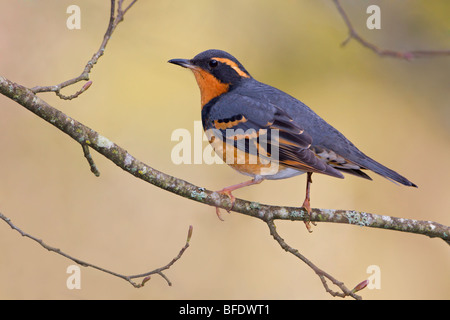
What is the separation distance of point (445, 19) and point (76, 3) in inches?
214

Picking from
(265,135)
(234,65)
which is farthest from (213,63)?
(265,135)

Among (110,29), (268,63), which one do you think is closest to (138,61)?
(268,63)

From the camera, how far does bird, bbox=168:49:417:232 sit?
4977 millimetres

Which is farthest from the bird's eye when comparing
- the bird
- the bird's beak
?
the bird's beak

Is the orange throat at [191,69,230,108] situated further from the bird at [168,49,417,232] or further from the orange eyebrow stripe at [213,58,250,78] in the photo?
the orange eyebrow stripe at [213,58,250,78]

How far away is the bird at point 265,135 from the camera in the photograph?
16.3ft

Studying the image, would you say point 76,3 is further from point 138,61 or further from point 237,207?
point 237,207

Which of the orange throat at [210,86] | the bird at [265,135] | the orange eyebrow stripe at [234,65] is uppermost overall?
the orange eyebrow stripe at [234,65]

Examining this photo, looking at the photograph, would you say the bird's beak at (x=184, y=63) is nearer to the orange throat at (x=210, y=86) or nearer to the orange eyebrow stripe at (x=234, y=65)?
the orange throat at (x=210, y=86)

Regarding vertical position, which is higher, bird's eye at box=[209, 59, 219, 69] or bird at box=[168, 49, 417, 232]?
bird's eye at box=[209, 59, 219, 69]

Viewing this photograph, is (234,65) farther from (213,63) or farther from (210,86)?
(210,86)

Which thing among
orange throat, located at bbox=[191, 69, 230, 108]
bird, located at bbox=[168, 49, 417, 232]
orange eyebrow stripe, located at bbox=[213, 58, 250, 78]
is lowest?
bird, located at bbox=[168, 49, 417, 232]

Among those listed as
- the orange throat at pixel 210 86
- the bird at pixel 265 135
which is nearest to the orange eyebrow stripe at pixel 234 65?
the bird at pixel 265 135

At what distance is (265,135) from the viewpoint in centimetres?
514
